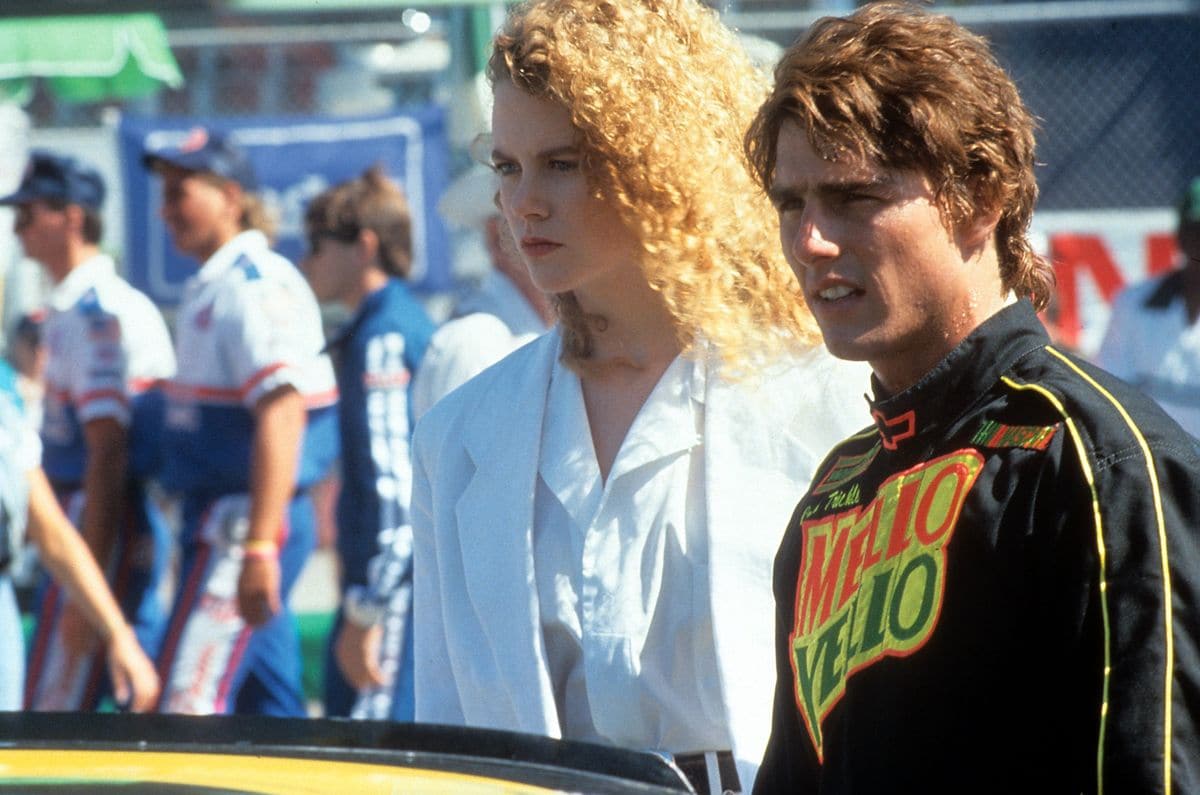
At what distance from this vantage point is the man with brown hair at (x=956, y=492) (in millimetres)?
1336

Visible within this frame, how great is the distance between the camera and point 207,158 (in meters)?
5.04

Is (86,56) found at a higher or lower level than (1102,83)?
higher

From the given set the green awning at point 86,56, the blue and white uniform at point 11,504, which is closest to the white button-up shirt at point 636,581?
the blue and white uniform at point 11,504

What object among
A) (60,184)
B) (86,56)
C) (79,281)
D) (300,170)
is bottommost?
(79,281)

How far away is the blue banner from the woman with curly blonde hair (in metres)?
3.47

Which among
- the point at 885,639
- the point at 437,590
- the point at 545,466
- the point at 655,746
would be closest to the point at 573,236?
the point at 545,466

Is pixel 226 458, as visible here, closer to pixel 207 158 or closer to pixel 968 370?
pixel 207 158

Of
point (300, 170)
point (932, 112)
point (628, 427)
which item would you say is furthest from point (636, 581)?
point (300, 170)

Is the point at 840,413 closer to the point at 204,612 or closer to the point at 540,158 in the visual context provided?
the point at 540,158

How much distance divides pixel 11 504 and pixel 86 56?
Result: 92.1 inches

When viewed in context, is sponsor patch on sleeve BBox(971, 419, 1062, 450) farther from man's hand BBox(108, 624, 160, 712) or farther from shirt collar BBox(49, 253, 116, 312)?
shirt collar BBox(49, 253, 116, 312)

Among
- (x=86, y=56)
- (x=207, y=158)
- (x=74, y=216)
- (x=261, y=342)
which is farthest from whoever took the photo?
(x=86, y=56)

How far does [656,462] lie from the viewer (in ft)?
7.41

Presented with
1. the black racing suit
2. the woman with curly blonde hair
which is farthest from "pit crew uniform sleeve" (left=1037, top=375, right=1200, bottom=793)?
the woman with curly blonde hair
